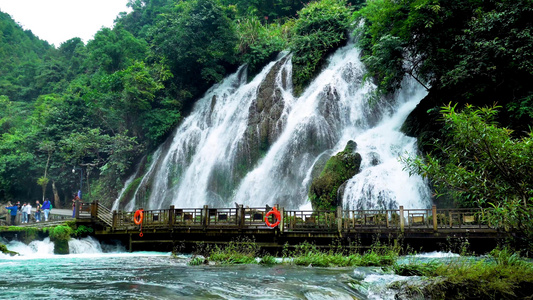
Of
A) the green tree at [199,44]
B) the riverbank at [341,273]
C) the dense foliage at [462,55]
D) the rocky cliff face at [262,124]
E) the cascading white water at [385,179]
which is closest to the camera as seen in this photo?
the riverbank at [341,273]

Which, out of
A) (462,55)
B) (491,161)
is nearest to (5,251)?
(491,161)

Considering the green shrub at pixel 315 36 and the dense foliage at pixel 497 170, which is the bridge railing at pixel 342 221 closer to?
the dense foliage at pixel 497 170

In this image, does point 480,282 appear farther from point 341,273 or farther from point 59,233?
point 59,233

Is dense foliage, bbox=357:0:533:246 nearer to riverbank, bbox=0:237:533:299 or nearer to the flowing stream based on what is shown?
riverbank, bbox=0:237:533:299

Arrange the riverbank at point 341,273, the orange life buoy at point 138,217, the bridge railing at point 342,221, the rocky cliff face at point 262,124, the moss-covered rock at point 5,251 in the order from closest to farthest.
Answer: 1. the riverbank at point 341,273
2. the bridge railing at point 342,221
3. the moss-covered rock at point 5,251
4. the orange life buoy at point 138,217
5. the rocky cliff face at point 262,124

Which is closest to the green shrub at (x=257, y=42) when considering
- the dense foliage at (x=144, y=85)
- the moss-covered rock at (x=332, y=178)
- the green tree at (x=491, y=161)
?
the dense foliage at (x=144, y=85)

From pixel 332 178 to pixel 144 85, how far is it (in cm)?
→ 2303

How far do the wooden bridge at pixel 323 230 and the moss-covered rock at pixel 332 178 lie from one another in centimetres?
363

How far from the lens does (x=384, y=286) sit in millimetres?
8633

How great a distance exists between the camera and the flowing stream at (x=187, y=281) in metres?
8.37

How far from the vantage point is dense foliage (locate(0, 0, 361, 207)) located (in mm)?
35938

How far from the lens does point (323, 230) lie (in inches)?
626

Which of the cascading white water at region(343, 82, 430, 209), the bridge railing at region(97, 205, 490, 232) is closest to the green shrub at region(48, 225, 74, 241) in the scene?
the bridge railing at region(97, 205, 490, 232)

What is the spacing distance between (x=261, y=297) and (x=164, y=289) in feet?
7.63
